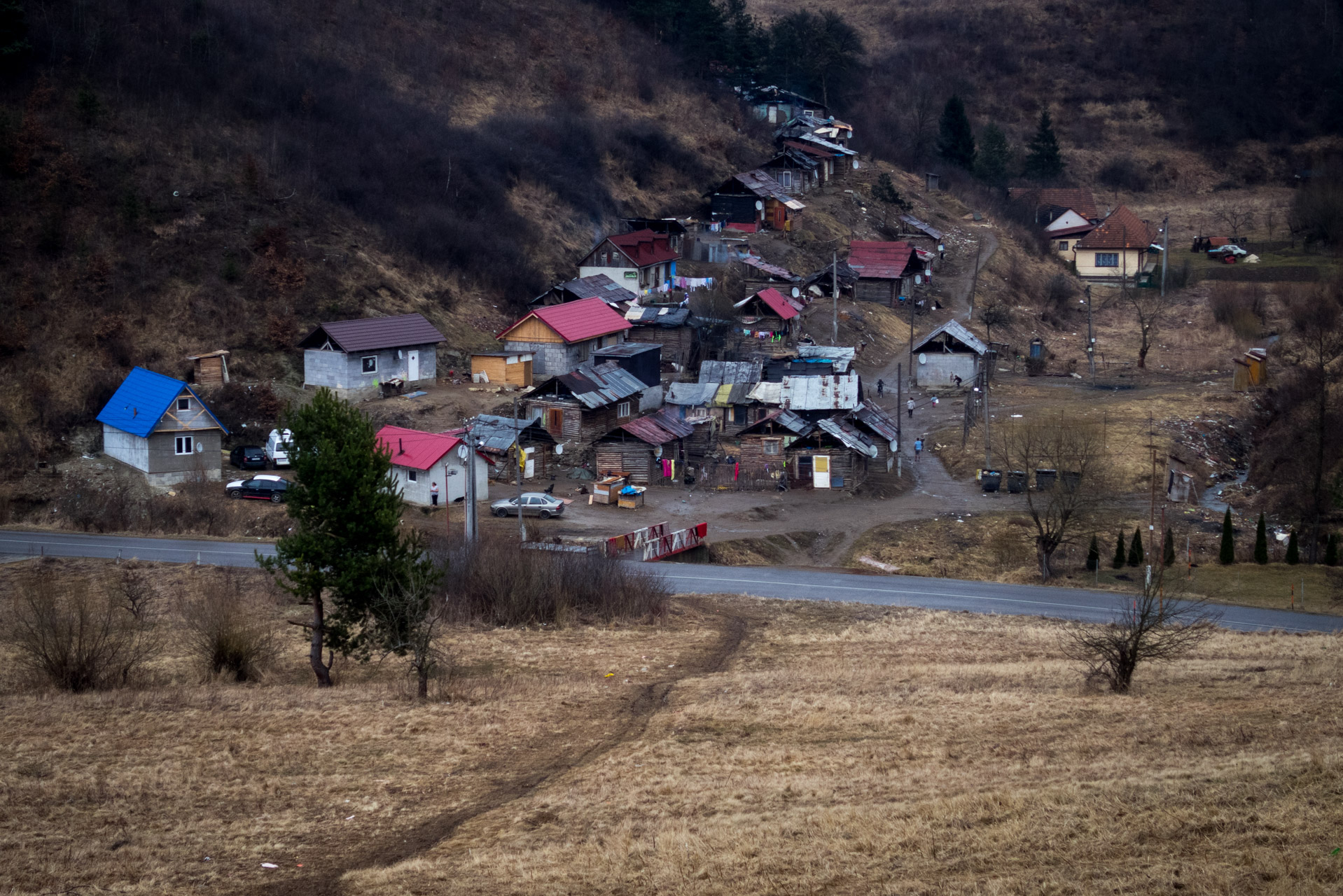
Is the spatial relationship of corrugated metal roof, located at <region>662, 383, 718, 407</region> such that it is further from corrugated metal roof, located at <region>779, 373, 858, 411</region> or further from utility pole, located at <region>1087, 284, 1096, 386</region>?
utility pole, located at <region>1087, 284, 1096, 386</region>

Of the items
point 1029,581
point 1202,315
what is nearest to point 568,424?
point 1029,581

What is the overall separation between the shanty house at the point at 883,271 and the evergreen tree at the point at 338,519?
50.7m

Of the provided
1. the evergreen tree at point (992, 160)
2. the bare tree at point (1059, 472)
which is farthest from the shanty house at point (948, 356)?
the evergreen tree at point (992, 160)

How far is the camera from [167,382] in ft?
143

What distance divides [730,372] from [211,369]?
2122 cm

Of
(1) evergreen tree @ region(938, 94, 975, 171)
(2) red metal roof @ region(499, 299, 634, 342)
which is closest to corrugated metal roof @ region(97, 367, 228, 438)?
(2) red metal roof @ region(499, 299, 634, 342)

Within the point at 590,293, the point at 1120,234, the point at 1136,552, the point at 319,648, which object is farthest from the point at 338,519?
the point at 1120,234

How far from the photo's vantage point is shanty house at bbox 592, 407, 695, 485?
147ft

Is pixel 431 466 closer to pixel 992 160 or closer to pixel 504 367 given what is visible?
pixel 504 367

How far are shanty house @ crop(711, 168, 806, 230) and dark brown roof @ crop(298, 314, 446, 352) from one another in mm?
26801

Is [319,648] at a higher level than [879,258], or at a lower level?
lower

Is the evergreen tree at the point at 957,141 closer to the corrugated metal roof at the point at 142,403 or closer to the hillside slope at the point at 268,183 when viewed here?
the hillside slope at the point at 268,183

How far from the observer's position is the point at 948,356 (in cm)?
5791

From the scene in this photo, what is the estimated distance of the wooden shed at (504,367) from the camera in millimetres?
52406
